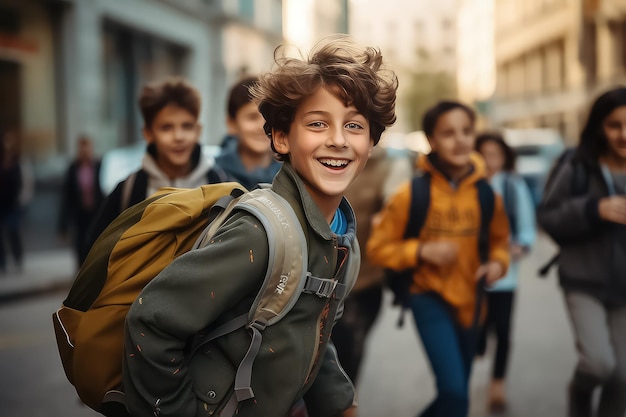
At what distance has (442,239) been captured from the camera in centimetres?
439

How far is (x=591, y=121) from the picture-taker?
14.6 ft

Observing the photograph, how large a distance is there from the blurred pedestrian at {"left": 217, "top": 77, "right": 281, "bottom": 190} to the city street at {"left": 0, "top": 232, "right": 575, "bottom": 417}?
2.05 meters

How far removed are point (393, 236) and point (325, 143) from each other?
210 centimetres

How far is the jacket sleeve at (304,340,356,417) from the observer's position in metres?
2.67

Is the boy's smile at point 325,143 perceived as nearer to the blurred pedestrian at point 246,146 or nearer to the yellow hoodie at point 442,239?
the yellow hoodie at point 442,239

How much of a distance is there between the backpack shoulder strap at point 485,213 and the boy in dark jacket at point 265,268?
6.46 feet

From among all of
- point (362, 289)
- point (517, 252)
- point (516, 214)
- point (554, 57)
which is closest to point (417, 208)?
point (362, 289)

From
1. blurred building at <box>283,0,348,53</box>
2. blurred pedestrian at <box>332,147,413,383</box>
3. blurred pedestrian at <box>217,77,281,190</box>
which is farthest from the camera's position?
blurred building at <box>283,0,348,53</box>

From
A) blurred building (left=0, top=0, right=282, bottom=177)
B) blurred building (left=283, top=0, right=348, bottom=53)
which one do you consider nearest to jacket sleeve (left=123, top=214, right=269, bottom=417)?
blurred building (left=0, top=0, right=282, bottom=177)

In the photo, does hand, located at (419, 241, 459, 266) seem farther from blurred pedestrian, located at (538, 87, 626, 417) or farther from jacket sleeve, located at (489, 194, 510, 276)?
blurred pedestrian, located at (538, 87, 626, 417)

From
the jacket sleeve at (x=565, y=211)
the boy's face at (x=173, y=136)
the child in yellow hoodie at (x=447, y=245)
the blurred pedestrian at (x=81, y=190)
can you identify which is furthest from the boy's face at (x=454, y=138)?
the blurred pedestrian at (x=81, y=190)

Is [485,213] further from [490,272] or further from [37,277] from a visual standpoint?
[37,277]

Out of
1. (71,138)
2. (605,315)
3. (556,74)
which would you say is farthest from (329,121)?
(556,74)

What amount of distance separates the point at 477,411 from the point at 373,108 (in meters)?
3.87
